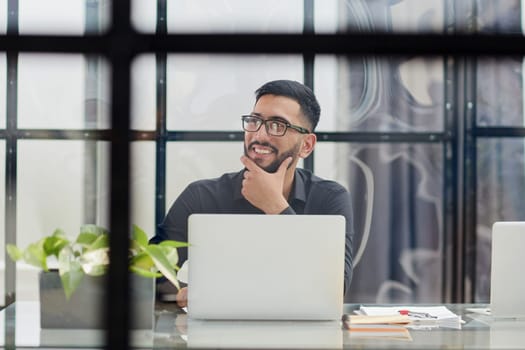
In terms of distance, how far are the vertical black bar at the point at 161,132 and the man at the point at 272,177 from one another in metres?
0.30

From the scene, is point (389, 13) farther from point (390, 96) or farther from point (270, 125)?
point (270, 125)

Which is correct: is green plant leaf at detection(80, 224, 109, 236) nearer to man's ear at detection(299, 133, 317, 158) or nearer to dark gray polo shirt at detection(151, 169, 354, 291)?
dark gray polo shirt at detection(151, 169, 354, 291)

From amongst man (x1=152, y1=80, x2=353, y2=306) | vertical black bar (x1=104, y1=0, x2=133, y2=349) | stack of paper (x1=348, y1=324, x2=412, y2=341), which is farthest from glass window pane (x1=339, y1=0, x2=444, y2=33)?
vertical black bar (x1=104, y1=0, x2=133, y2=349)

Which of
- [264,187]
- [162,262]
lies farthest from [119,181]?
[264,187]

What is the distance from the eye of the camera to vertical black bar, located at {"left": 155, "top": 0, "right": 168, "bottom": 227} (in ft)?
11.9

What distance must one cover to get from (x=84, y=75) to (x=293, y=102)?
1088mm

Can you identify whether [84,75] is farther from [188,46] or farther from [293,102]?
[188,46]

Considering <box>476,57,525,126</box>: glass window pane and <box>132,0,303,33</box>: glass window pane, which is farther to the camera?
<box>476,57,525,126</box>: glass window pane

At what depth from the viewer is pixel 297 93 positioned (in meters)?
3.55

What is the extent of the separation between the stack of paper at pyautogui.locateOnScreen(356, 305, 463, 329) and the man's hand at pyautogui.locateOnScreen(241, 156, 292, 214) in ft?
4.04

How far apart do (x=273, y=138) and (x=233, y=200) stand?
35 centimetres

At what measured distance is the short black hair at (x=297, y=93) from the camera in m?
3.53

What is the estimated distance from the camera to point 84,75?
3734 millimetres

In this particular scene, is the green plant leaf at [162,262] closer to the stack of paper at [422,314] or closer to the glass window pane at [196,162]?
the stack of paper at [422,314]
